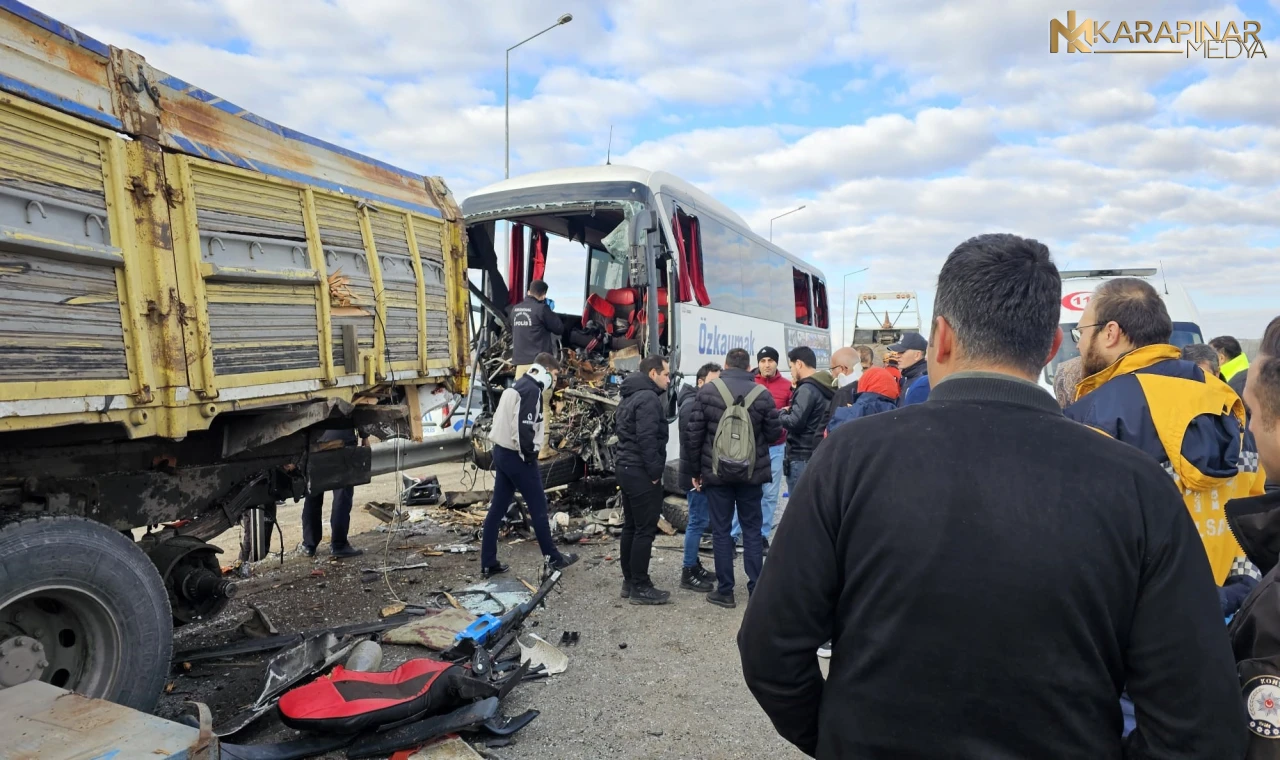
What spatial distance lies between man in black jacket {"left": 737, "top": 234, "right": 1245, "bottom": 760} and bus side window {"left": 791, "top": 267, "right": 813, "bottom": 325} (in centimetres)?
1201

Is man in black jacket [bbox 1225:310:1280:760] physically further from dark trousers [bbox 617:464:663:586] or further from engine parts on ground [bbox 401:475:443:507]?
engine parts on ground [bbox 401:475:443:507]

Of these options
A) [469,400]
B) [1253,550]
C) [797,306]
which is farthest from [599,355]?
[1253,550]

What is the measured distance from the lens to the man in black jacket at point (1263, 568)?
4.19ft

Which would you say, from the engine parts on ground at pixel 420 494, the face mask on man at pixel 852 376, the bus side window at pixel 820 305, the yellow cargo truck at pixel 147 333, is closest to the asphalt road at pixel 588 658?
the yellow cargo truck at pixel 147 333

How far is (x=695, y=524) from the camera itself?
5.93 meters

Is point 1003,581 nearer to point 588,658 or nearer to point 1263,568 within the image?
point 1263,568

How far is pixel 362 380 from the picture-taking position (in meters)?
4.32

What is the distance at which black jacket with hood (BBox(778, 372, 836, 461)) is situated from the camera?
653 cm

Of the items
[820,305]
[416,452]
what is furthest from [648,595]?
[820,305]

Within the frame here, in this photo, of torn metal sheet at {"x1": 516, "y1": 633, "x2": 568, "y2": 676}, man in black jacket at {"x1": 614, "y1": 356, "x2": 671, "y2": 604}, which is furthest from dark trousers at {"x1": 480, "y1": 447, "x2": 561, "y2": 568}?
torn metal sheet at {"x1": 516, "y1": 633, "x2": 568, "y2": 676}

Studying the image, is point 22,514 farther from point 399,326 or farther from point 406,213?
point 406,213

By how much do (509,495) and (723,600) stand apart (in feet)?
6.30

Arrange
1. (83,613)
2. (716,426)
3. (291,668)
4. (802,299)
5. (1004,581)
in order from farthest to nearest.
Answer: (802,299)
(716,426)
(291,668)
(83,613)
(1004,581)

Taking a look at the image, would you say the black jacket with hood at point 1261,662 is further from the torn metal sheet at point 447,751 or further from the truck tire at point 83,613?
the truck tire at point 83,613
